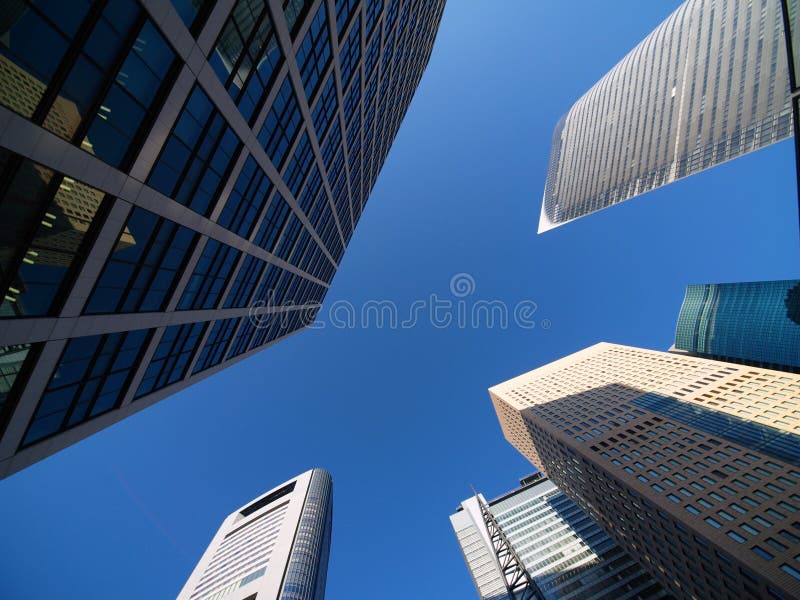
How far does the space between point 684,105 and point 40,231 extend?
379 ft

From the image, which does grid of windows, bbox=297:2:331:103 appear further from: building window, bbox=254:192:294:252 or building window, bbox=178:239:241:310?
building window, bbox=178:239:241:310

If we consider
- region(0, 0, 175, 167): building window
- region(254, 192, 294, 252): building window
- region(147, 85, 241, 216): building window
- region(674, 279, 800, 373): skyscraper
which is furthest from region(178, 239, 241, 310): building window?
region(674, 279, 800, 373): skyscraper

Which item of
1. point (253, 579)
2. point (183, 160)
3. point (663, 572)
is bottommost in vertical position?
point (253, 579)

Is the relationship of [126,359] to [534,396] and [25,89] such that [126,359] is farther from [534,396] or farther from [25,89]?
[534,396]

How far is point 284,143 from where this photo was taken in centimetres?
2578

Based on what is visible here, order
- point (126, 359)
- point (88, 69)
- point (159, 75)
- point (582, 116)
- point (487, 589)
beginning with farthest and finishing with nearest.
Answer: point (582, 116) → point (487, 589) → point (126, 359) → point (159, 75) → point (88, 69)

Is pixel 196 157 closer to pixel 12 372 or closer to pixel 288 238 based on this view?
pixel 12 372

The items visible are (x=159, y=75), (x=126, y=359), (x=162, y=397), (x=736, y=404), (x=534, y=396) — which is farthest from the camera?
(x=534, y=396)

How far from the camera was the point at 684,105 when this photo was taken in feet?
275

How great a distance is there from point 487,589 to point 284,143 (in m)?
109

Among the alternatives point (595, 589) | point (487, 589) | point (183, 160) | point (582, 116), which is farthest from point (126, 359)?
point (582, 116)

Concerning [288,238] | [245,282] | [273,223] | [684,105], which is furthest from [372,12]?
[684,105]

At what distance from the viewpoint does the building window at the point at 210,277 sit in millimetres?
23016

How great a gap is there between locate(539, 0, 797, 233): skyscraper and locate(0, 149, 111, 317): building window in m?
99.1
